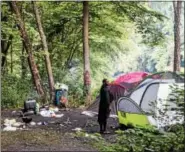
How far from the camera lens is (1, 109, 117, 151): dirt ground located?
8570 mm

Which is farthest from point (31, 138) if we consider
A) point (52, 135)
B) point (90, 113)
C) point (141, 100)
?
point (90, 113)

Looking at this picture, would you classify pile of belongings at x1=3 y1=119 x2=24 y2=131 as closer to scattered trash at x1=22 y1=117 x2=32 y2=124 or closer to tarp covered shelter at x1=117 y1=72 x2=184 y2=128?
scattered trash at x1=22 y1=117 x2=32 y2=124

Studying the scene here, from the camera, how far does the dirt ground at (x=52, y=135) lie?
28.1 feet

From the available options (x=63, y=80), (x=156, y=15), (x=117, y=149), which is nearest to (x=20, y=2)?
(x=63, y=80)

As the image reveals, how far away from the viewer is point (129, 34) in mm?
25031

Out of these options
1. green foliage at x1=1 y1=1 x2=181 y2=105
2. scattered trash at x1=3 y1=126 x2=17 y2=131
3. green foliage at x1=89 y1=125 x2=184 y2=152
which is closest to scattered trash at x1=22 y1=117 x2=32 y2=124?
scattered trash at x1=3 y1=126 x2=17 y2=131

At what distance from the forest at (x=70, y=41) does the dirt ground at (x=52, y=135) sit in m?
0.26

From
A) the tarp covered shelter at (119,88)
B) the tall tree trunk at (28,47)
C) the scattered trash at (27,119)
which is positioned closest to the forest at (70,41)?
the tall tree trunk at (28,47)

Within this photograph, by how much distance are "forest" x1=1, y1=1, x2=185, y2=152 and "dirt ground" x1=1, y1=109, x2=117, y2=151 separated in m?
0.26

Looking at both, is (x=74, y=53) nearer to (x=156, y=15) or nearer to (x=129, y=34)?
(x=129, y=34)

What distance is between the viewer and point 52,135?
1019cm

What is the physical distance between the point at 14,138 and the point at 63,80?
1157 cm

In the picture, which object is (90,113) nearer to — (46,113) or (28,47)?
(46,113)

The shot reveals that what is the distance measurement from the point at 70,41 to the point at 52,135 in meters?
16.0
